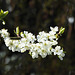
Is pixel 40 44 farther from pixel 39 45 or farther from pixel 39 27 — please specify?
pixel 39 27

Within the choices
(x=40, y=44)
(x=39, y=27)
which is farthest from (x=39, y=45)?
(x=39, y=27)

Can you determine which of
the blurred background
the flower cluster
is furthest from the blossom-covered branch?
the blurred background

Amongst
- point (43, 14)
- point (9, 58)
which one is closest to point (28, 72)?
point (9, 58)

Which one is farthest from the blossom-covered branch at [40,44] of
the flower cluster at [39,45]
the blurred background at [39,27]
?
the blurred background at [39,27]

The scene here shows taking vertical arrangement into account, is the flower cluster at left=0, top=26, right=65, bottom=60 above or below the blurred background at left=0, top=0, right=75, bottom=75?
below

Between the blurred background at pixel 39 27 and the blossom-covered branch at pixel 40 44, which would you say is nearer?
the blossom-covered branch at pixel 40 44

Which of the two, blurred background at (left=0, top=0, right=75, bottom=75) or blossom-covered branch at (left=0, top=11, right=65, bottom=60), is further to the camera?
blurred background at (left=0, top=0, right=75, bottom=75)

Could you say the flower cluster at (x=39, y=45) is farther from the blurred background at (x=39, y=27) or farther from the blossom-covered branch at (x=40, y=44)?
the blurred background at (x=39, y=27)

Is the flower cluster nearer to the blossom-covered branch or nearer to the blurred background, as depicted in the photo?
the blossom-covered branch
